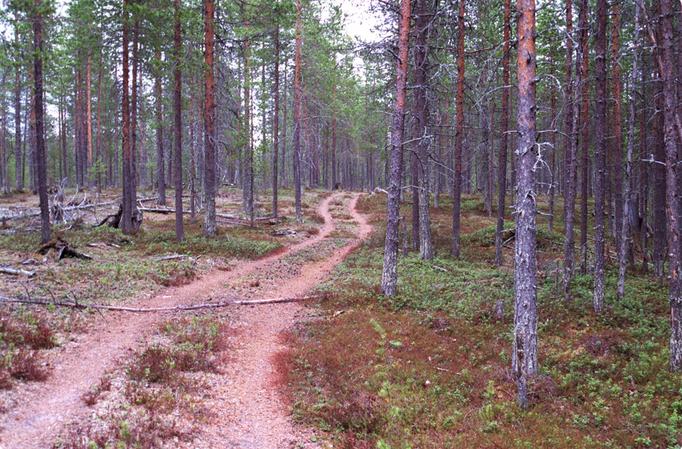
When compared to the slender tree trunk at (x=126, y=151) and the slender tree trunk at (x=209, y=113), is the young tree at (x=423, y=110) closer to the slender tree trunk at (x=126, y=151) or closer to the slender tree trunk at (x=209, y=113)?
the slender tree trunk at (x=209, y=113)

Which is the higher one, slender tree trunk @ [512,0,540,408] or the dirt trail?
slender tree trunk @ [512,0,540,408]

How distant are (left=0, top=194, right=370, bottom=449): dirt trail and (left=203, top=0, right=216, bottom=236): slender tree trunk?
6.88m

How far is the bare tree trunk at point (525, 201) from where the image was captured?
A: 23.2 ft

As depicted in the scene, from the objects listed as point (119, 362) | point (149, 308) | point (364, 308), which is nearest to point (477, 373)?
point (364, 308)

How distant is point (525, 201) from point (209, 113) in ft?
50.9

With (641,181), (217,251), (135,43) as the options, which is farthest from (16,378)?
A: (641,181)

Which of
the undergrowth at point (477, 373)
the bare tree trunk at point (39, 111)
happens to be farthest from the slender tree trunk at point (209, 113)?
the undergrowth at point (477, 373)

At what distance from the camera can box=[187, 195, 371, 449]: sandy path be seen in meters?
6.48

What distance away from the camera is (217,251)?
18562 mm

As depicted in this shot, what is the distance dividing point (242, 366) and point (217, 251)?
10.3 meters

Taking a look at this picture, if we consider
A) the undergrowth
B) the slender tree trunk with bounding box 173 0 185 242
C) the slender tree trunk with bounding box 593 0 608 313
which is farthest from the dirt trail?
the slender tree trunk with bounding box 593 0 608 313

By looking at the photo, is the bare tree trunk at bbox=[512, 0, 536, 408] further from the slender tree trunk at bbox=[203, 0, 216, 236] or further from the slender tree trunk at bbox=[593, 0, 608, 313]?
the slender tree trunk at bbox=[203, 0, 216, 236]

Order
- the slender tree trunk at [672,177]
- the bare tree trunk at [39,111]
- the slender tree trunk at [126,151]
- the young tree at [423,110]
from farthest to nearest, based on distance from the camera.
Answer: the slender tree trunk at [126,151], the young tree at [423,110], the bare tree trunk at [39,111], the slender tree trunk at [672,177]

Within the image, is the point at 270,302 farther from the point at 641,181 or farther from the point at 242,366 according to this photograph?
the point at 641,181
